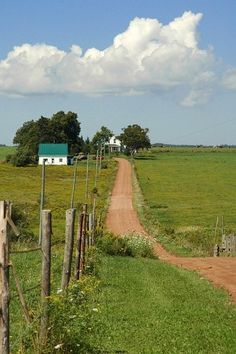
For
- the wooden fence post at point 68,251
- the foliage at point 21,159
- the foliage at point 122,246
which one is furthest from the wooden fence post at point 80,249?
the foliage at point 21,159

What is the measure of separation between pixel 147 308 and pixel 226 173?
10226cm

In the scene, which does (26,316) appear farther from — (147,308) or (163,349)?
(147,308)

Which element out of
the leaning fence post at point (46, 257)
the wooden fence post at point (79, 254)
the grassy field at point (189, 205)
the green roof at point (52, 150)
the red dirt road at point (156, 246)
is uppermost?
the leaning fence post at point (46, 257)

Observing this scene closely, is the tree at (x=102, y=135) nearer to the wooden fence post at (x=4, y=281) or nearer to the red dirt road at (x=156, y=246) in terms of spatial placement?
the red dirt road at (x=156, y=246)

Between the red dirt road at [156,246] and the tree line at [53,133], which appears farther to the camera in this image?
the tree line at [53,133]

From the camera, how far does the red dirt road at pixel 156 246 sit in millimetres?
21184

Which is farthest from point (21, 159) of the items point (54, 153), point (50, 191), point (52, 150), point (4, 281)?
point (4, 281)

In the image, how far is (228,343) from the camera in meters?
11.1

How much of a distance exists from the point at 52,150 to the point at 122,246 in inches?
4227

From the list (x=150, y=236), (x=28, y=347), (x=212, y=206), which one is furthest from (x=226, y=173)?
(x=28, y=347)

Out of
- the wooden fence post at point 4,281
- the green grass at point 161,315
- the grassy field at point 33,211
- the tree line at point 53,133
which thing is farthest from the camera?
the tree line at point 53,133

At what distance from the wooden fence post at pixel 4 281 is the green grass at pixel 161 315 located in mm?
2509

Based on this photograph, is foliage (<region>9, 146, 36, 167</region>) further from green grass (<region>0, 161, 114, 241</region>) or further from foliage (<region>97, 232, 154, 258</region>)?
foliage (<region>97, 232, 154, 258</region>)

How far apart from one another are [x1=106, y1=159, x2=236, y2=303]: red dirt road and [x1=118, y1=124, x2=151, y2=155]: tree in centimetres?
7797
